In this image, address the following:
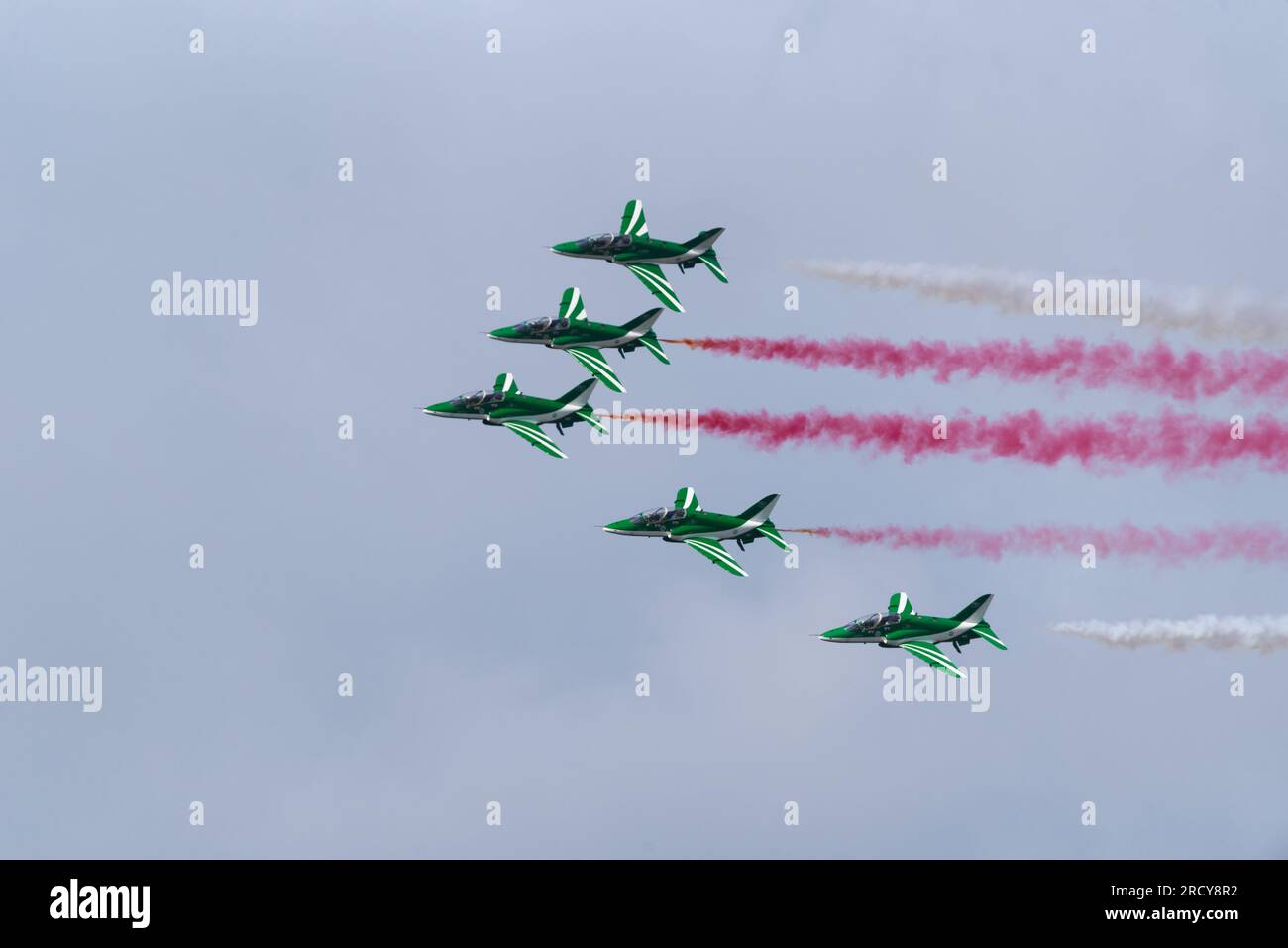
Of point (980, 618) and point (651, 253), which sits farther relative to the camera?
point (651, 253)

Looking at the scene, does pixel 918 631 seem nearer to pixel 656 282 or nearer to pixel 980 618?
pixel 980 618

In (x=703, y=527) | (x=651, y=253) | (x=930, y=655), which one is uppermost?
(x=651, y=253)

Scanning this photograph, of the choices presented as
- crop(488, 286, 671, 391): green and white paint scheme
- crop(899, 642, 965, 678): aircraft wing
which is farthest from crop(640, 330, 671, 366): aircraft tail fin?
crop(899, 642, 965, 678): aircraft wing

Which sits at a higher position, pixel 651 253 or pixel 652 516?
pixel 651 253

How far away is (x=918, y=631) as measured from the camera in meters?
136

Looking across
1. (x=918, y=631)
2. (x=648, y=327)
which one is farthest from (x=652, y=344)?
(x=918, y=631)

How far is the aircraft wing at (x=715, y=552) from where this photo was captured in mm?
135375

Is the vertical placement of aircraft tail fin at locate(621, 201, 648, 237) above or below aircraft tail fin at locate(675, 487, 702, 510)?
above

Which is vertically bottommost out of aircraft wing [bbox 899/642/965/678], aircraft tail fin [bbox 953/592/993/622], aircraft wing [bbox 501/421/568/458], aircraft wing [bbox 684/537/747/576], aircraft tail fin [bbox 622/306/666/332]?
aircraft wing [bbox 899/642/965/678]

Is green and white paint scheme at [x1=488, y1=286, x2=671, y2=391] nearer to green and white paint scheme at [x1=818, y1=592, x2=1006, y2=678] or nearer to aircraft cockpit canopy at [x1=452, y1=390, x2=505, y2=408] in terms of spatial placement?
aircraft cockpit canopy at [x1=452, y1=390, x2=505, y2=408]

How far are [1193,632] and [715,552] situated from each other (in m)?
18.6

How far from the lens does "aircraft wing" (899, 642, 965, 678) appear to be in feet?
444

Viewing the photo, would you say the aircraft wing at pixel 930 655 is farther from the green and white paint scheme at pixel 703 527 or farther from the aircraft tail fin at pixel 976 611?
the green and white paint scheme at pixel 703 527
